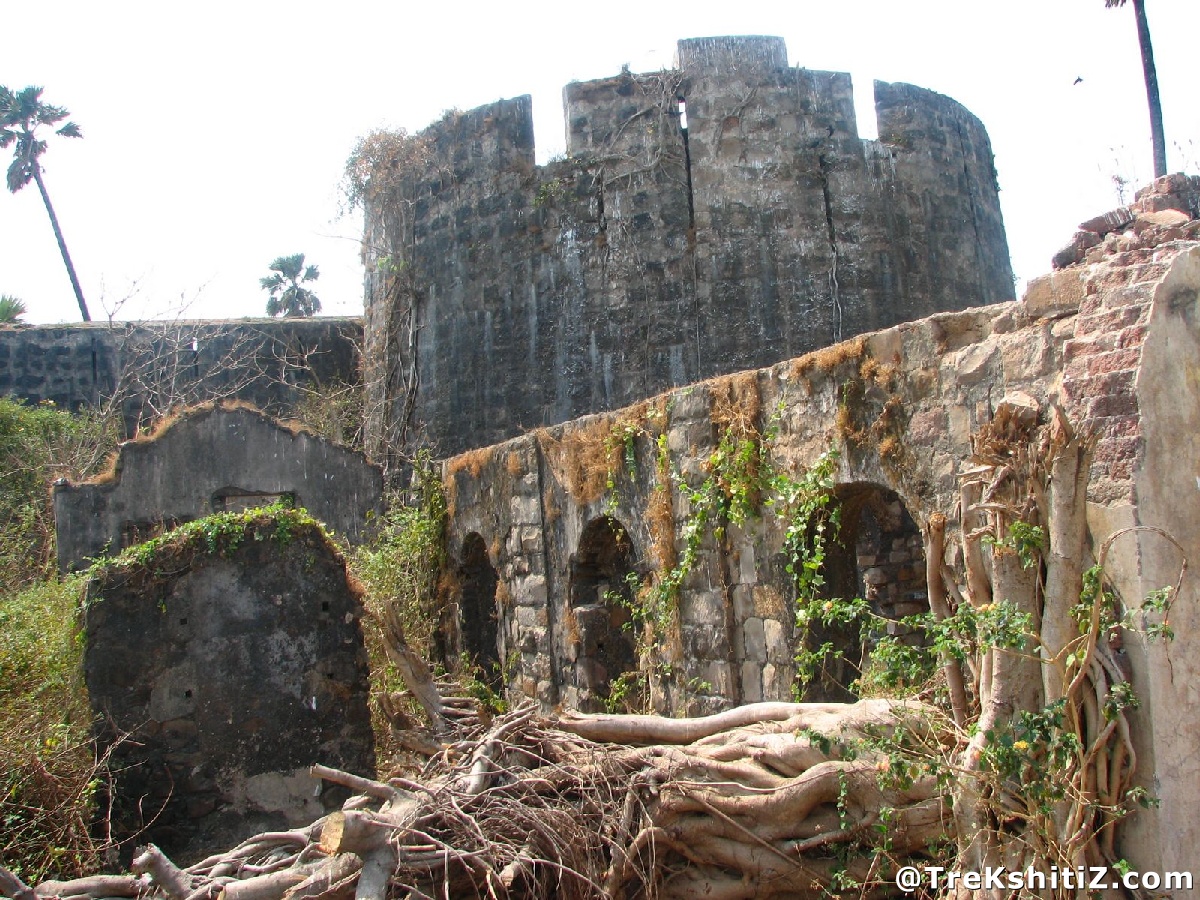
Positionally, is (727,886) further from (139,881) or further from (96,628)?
(96,628)

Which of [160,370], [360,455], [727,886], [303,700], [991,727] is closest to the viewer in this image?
[991,727]

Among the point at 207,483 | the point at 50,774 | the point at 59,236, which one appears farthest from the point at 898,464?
the point at 59,236

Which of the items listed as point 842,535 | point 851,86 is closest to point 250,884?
point 842,535

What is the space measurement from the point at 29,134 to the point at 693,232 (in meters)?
21.2

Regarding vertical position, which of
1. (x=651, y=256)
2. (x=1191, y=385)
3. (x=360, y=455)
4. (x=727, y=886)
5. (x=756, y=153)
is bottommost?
(x=727, y=886)

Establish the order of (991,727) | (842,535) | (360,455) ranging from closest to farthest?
(991,727), (842,535), (360,455)

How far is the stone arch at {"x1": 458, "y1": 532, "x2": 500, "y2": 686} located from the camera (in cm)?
1129

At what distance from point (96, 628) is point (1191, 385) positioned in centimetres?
608

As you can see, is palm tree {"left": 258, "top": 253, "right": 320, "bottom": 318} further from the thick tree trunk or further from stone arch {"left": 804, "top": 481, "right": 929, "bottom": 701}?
stone arch {"left": 804, "top": 481, "right": 929, "bottom": 701}

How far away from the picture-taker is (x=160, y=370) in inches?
706

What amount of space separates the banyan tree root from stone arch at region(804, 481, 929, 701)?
1.66 m

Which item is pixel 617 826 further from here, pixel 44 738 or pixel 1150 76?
pixel 1150 76

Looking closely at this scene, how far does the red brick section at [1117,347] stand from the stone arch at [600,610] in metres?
4.65

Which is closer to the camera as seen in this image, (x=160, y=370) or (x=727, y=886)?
(x=727, y=886)
